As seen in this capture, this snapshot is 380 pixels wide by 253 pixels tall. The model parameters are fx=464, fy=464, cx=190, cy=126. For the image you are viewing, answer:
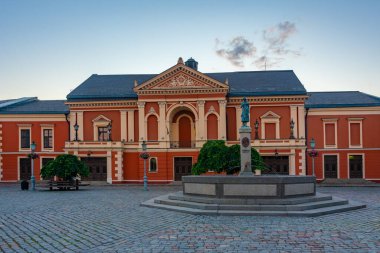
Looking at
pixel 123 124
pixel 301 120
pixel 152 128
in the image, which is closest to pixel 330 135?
pixel 301 120

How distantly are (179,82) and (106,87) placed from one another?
901 cm

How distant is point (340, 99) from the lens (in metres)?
46.4

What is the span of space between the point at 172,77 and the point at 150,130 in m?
5.44

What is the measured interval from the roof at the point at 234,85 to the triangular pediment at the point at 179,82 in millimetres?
2135

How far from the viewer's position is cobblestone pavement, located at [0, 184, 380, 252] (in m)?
11.4

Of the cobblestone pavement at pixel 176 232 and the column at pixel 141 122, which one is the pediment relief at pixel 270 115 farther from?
the cobblestone pavement at pixel 176 232

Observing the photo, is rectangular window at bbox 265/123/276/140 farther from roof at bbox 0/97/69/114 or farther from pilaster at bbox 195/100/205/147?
roof at bbox 0/97/69/114

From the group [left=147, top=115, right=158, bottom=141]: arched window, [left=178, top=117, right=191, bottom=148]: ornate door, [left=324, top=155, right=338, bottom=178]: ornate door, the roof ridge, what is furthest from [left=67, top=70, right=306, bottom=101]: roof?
the roof ridge

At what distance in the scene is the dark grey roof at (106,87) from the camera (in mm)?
45469

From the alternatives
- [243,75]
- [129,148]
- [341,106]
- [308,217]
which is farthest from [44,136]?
A: [308,217]

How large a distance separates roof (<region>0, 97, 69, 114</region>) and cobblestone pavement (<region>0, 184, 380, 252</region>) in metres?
29.5

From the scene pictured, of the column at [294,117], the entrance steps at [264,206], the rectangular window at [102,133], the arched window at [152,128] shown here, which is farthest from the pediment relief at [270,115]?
the entrance steps at [264,206]

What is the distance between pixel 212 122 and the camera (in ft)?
143

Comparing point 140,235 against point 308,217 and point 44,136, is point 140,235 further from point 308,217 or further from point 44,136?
point 44,136
